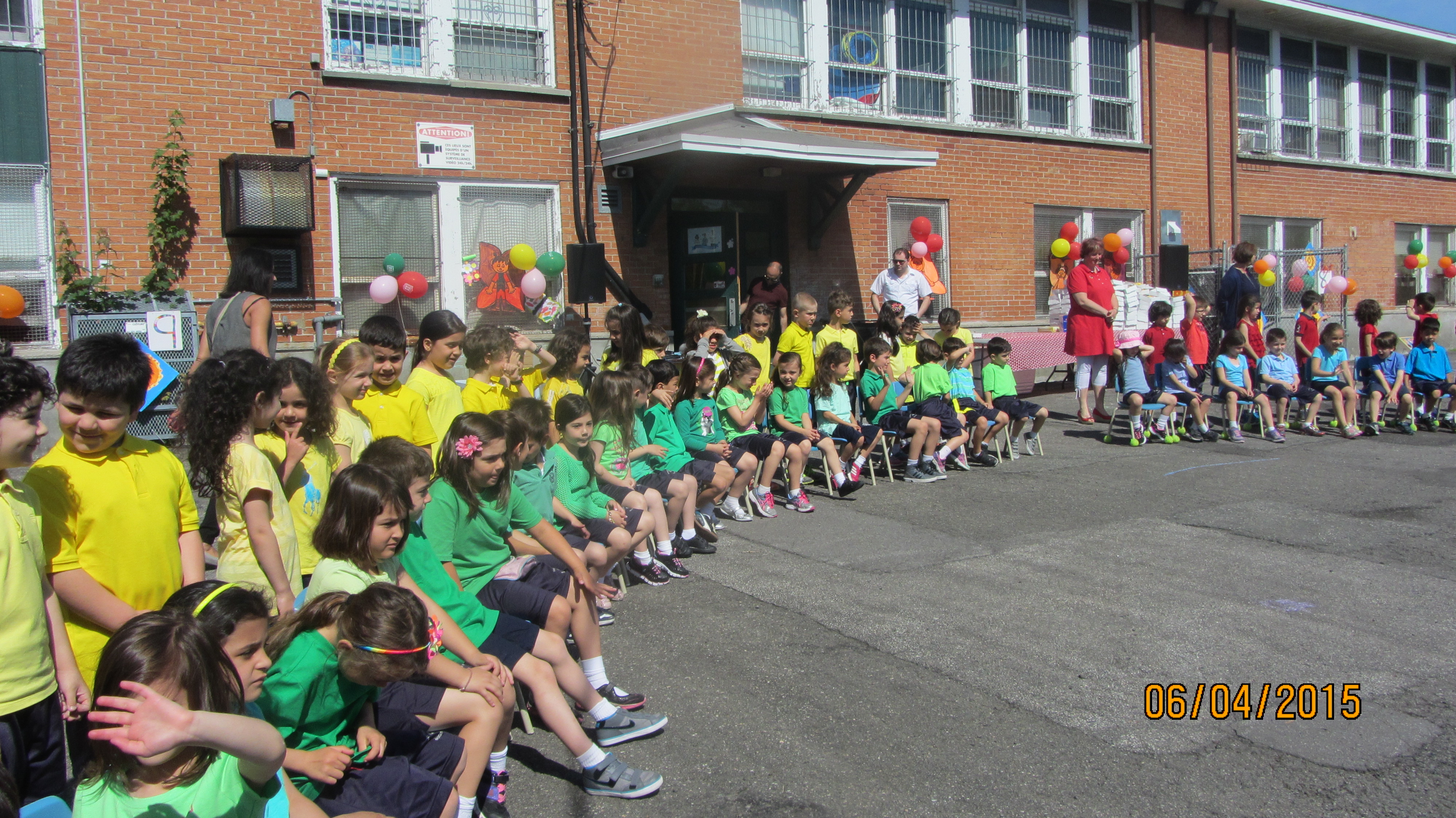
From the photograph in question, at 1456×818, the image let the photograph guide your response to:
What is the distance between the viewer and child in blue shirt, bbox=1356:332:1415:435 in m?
12.4

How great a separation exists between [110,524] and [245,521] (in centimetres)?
64

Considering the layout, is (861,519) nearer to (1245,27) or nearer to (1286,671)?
(1286,671)

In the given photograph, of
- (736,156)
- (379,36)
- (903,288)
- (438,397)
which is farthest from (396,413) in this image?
(903,288)

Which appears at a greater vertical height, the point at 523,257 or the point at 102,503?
the point at 523,257

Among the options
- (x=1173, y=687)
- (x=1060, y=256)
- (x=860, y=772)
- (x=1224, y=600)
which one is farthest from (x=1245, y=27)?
(x=860, y=772)

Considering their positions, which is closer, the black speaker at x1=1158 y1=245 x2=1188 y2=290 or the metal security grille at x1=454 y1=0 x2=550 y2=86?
the metal security grille at x1=454 y1=0 x2=550 y2=86

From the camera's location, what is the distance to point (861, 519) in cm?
810

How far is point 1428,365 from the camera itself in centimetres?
1268

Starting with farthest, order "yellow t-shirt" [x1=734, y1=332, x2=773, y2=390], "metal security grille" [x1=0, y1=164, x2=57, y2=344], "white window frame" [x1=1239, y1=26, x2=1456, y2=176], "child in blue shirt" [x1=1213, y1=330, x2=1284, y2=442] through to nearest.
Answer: "white window frame" [x1=1239, y1=26, x2=1456, y2=176]
"child in blue shirt" [x1=1213, y1=330, x2=1284, y2=442]
"yellow t-shirt" [x1=734, y1=332, x2=773, y2=390]
"metal security grille" [x1=0, y1=164, x2=57, y2=344]

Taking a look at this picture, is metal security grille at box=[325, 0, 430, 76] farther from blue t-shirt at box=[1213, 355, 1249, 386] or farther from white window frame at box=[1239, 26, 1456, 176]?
white window frame at box=[1239, 26, 1456, 176]

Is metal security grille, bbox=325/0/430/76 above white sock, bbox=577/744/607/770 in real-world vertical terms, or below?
above

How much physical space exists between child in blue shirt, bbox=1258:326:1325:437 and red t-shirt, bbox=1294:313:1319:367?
17.3 inches

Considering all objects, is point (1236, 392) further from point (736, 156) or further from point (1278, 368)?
point (736, 156)

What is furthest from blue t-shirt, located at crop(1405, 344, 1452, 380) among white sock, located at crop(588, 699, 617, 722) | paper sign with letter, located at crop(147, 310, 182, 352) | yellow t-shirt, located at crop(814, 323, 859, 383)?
paper sign with letter, located at crop(147, 310, 182, 352)
